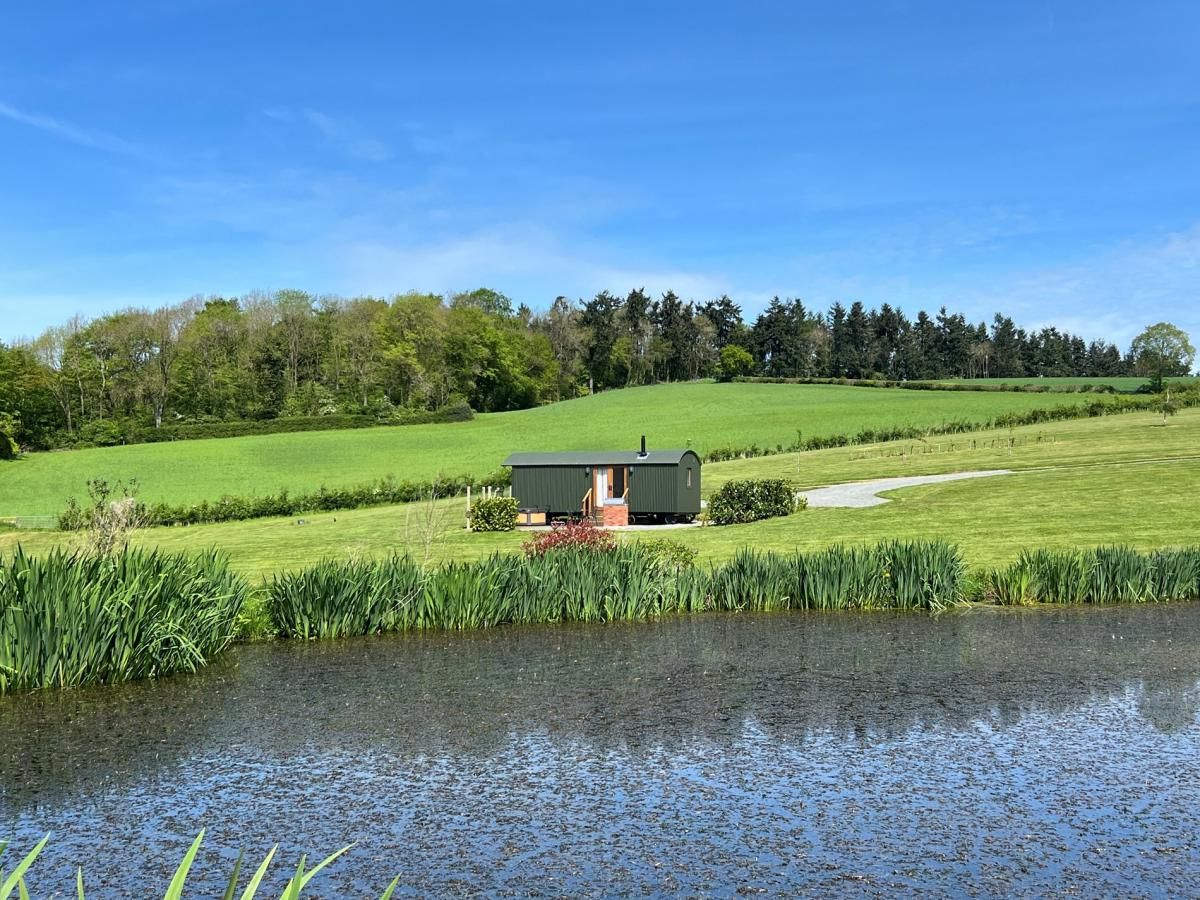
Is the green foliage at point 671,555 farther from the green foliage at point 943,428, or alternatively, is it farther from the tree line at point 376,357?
the tree line at point 376,357

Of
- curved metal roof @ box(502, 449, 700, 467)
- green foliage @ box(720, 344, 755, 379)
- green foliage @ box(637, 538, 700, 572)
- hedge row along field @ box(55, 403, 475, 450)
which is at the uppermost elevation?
green foliage @ box(720, 344, 755, 379)

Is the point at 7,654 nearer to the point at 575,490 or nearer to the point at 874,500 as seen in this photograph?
the point at 575,490

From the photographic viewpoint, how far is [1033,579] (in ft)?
58.2

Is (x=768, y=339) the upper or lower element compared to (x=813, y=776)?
upper

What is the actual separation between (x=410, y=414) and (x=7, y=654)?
70363mm

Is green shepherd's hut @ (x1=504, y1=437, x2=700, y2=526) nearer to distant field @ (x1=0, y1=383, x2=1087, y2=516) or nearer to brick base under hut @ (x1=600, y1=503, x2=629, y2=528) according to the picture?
brick base under hut @ (x1=600, y1=503, x2=629, y2=528)

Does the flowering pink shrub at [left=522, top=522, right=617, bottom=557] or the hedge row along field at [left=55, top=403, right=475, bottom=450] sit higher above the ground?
the hedge row along field at [left=55, top=403, right=475, bottom=450]

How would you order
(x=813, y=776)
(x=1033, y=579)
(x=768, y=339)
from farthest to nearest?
(x=768, y=339) < (x=1033, y=579) < (x=813, y=776)

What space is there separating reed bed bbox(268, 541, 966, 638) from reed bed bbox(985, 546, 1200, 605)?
923 millimetres

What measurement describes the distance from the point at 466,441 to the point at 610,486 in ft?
120

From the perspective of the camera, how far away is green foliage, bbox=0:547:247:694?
38.0ft

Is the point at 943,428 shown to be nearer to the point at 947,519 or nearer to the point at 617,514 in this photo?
the point at 617,514

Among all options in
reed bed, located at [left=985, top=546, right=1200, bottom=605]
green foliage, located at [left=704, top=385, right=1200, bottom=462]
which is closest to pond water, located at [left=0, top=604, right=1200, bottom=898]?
reed bed, located at [left=985, top=546, right=1200, bottom=605]

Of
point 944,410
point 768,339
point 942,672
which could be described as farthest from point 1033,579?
point 768,339
